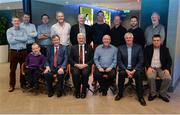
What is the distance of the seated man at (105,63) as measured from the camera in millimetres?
4902

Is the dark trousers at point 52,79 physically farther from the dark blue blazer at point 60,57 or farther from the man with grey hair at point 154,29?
the man with grey hair at point 154,29

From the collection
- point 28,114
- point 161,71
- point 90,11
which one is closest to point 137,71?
point 161,71

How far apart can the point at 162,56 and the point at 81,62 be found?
1530 millimetres

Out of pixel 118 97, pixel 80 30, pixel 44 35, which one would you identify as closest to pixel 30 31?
pixel 44 35

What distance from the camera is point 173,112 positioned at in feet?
13.6

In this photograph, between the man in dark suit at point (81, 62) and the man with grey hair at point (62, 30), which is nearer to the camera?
the man in dark suit at point (81, 62)

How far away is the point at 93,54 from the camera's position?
511 centimetres

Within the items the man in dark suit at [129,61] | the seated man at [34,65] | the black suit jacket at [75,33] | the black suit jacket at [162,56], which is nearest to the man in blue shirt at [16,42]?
the seated man at [34,65]

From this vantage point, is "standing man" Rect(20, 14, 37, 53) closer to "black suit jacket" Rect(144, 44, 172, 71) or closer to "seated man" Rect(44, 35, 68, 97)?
"seated man" Rect(44, 35, 68, 97)

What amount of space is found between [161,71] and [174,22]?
1.01 m

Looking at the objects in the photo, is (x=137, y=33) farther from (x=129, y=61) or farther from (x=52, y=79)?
(x=52, y=79)

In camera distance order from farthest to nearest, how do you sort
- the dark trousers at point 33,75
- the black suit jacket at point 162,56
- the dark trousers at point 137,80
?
the dark trousers at point 33,75, the black suit jacket at point 162,56, the dark trousers at point 137,80

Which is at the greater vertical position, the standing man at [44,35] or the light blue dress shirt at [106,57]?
the standing man at [44,35]

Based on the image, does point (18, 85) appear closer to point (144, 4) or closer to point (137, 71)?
point (137, 71)
